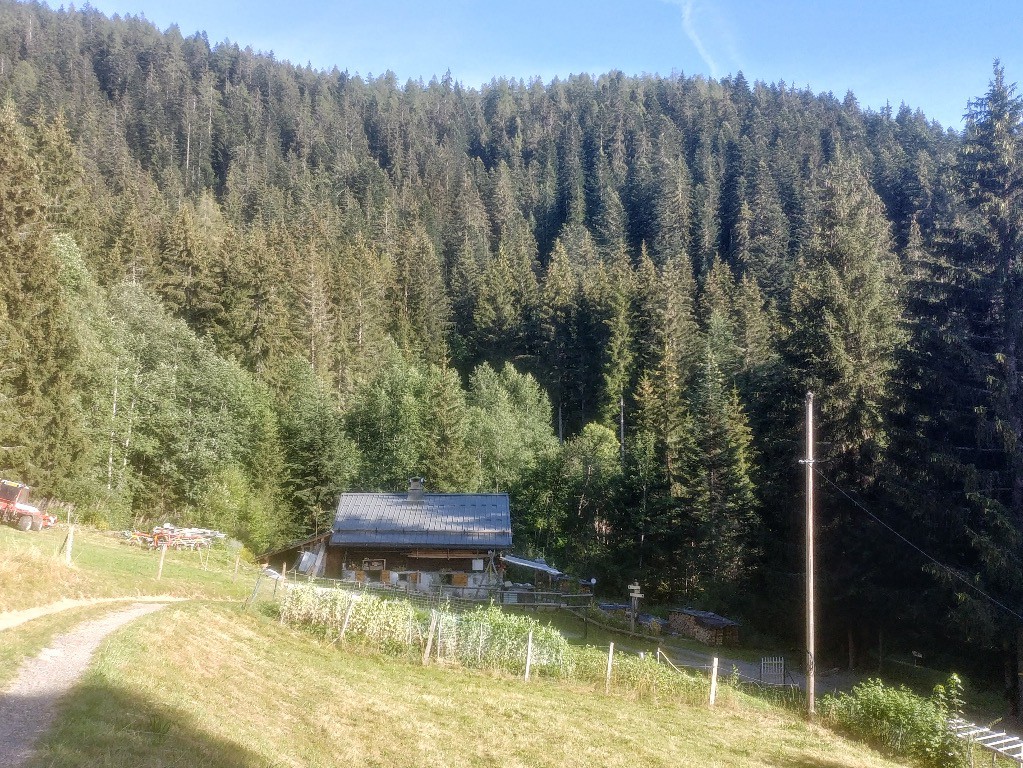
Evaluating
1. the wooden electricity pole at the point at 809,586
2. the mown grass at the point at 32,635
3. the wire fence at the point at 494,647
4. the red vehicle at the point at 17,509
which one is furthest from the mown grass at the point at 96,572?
the wooden electricity pole at the point at 809,586

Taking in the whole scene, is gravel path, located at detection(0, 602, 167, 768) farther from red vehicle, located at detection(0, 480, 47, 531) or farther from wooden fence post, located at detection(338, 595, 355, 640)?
red vehicle, located at detection(0, 480, 47, 531)

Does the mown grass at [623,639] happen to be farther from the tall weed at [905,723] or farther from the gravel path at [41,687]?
the gravel path at [41,687]

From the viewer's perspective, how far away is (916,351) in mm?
25719

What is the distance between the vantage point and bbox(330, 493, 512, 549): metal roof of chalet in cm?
3644

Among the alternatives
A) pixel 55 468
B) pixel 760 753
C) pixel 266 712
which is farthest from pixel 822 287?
pixel 55 468

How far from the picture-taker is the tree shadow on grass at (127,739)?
8.02 metres

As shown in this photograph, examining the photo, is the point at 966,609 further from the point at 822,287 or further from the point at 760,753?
the point at 822,287

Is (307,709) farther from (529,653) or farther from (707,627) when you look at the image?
(707,627)

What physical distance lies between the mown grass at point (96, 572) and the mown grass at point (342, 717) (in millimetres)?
2628

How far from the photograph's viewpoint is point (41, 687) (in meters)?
10.5

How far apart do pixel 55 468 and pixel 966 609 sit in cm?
3546

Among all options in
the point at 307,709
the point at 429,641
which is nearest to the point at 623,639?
the point at 429,641

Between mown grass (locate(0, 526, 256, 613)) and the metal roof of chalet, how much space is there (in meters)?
5.99

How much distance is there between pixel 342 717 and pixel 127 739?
17.7 ft
